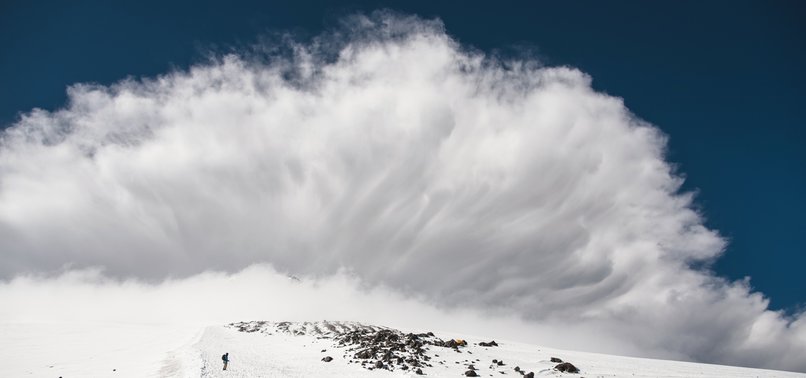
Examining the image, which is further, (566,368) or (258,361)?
(258,361)

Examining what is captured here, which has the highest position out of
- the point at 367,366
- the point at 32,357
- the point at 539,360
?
the point at 539,360

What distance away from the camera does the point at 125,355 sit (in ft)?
176

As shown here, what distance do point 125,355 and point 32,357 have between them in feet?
40.7

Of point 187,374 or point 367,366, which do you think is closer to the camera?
point 187,374

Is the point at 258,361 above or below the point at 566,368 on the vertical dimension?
below

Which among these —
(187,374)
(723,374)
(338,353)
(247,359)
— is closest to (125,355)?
(247,359)

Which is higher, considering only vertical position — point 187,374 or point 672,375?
point 672,375

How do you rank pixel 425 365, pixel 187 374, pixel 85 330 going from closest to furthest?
pixel 187 374
pixel 425 365
pixel 85 330

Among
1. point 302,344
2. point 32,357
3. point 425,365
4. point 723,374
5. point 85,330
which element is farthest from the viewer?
point 85,330

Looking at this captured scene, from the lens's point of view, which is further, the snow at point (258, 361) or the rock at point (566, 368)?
the rock at point (566, 368)

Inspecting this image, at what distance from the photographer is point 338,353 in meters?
54.6

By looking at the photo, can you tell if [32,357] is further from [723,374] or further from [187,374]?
[723,374]

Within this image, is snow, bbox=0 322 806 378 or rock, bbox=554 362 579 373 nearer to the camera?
snow, bbox=0 322 806 378

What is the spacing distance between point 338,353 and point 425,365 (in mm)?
15882
